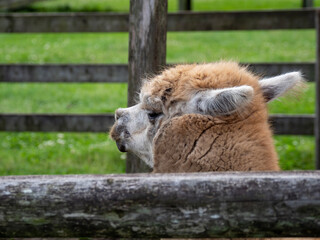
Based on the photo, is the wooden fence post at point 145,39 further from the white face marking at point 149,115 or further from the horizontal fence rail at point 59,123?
the horizontal fence rail at point 59,123

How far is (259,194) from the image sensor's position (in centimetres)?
180

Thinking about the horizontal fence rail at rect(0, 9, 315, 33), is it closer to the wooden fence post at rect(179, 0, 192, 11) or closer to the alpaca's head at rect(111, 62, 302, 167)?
the alpaca's head at rect(111, 62, 302, 167)

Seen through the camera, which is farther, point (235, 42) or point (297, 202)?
point (235, 42)

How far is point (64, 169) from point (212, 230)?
5.79 metres

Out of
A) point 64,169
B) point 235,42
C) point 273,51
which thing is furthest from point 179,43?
point 64,169

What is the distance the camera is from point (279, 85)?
334cm

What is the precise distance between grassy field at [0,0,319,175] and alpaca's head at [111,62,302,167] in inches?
17.7

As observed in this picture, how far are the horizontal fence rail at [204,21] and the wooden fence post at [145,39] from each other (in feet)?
11.2

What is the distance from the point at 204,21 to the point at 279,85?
3.97 meters

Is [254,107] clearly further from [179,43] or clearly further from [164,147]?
[179,43]

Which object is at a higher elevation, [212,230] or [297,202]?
[297,202]

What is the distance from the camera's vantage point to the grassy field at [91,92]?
25.5 feet

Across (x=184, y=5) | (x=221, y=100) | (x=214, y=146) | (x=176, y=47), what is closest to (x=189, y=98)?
(x=221, y=100)

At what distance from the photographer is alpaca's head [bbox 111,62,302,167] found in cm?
295
